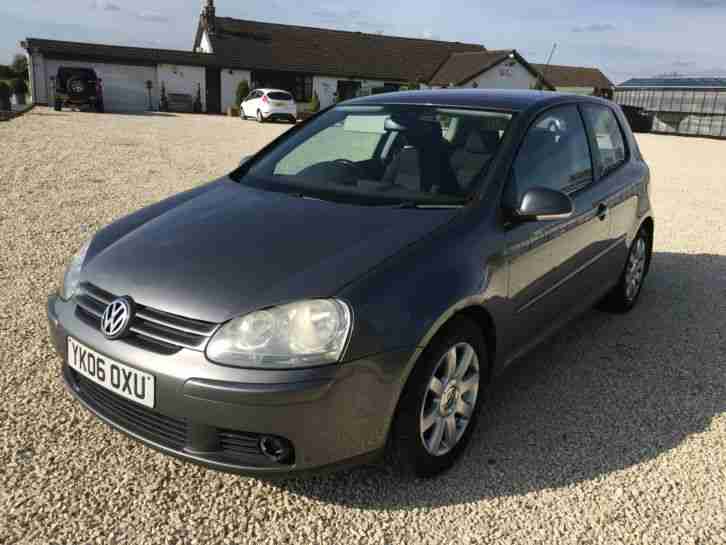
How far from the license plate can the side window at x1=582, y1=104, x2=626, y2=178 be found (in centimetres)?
303

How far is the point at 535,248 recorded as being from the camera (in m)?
3.09

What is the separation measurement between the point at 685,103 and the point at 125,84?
29.0 metres

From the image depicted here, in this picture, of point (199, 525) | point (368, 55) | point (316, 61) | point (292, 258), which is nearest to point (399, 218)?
point (292, 258)

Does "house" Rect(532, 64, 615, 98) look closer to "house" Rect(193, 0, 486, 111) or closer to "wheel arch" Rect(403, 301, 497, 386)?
"house" Rect(193, 0, 486, 111)

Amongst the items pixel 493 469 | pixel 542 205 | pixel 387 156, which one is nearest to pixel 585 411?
pixel 493 469

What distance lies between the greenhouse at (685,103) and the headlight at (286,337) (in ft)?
114

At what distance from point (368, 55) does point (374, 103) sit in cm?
3843

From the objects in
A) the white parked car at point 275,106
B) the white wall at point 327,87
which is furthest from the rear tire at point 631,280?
the white wall at point 327,87

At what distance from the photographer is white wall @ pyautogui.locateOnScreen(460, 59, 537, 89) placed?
39375 mm

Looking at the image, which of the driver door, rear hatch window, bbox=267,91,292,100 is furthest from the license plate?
rear hatch window, bbox=267,91,292,100

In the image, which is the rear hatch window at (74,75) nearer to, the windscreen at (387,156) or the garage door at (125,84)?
the garage door at (125,84)

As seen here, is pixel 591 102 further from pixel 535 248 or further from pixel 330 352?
pixel 330 352

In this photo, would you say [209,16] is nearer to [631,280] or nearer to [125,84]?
[125,84]

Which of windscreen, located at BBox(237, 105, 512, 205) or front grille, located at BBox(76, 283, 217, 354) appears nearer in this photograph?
front grille, located at BBox(76, 283, 217, 354)
